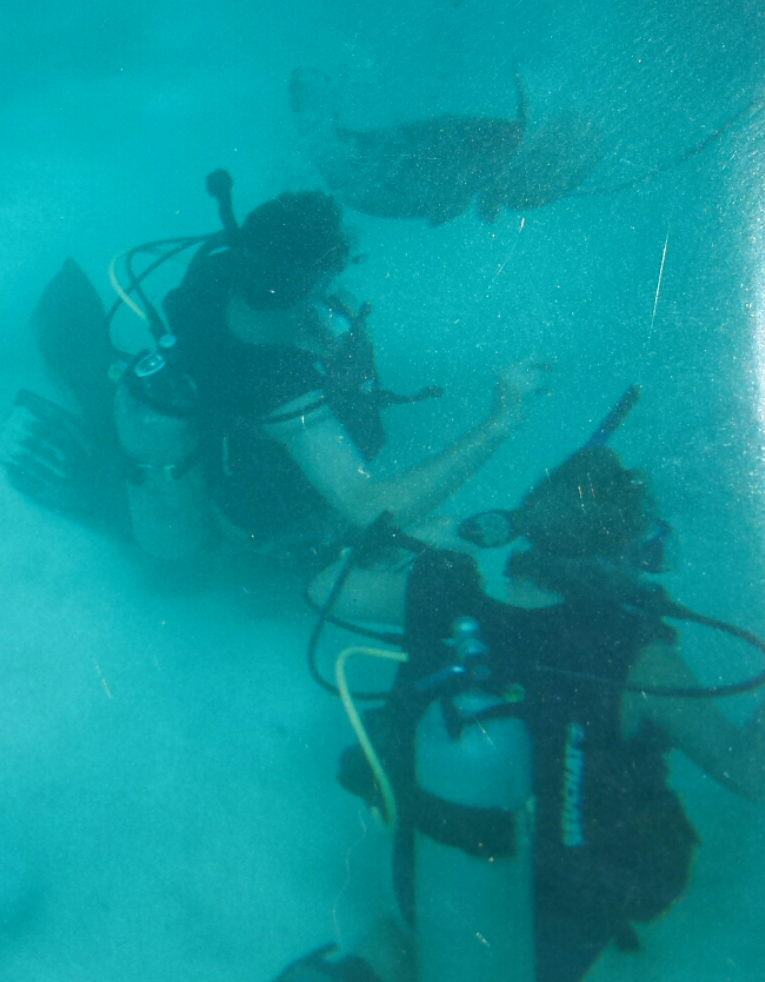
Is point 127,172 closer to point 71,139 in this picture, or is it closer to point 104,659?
point 71,139

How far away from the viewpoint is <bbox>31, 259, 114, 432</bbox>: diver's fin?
3.71m

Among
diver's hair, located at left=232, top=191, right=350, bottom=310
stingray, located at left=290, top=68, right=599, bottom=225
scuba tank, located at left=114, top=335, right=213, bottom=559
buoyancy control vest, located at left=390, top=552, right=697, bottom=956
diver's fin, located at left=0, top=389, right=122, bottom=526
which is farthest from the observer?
stingray, located at left=290, top=68, right=599, bottom=225

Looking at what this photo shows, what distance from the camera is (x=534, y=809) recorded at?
5.57ft

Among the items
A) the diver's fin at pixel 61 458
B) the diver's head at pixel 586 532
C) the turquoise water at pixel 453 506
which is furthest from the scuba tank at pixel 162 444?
the diver's head at pixel 586 532

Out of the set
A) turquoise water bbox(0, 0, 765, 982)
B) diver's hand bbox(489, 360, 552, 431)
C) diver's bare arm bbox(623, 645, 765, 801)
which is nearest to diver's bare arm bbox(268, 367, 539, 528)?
diver's hand bbox(489, 360, 552, 431)

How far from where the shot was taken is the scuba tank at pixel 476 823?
5.72 ft

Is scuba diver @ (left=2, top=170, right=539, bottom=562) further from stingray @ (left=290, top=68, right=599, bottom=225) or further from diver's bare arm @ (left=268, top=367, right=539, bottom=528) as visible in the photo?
stingray @ (left=290, top=68, right=599, bottom=225)

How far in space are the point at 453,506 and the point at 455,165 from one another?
2663 millimetres

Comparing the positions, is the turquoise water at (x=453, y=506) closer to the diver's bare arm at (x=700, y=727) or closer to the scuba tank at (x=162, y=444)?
the scuba tank at (x=162, y=444)

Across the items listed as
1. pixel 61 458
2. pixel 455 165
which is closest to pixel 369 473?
pixel 61 458

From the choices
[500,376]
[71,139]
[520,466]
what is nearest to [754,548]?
[520,466]

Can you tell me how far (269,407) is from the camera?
2391 millimetres

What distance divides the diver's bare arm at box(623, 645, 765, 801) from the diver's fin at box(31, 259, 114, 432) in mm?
3320

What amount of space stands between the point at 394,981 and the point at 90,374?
3.60m
